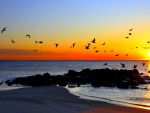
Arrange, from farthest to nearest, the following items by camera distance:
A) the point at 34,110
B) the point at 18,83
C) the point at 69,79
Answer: the point at 69,79, the point at 18,83, the point at 34,110

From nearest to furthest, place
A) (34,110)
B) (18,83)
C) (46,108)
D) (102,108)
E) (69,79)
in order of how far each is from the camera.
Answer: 1. (34,110)
2. (46,108)
3. (102,108)
4. (18,83)
5. (69,79)

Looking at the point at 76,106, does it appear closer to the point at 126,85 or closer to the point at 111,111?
the point at 111,111

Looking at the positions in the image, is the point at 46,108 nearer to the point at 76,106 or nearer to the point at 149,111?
the point at 76,106

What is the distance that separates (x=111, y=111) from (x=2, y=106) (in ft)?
30.9

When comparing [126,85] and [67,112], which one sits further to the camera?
[126,85]

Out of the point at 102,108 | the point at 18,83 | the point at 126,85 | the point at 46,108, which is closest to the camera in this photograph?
the point at 46,108

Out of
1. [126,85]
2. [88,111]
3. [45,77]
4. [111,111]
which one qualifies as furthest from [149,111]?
[45,77]

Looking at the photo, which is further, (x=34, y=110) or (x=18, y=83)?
(x=18, y=83)

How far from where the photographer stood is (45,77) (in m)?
62.4

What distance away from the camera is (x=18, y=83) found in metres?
61.0

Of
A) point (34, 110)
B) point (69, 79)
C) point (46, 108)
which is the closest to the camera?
point (34, 110)

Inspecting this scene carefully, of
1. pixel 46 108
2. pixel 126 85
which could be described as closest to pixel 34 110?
pixel 46 108

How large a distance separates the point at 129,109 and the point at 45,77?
37.4 m

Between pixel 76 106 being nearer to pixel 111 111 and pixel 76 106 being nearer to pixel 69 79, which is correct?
pixel 111 111
